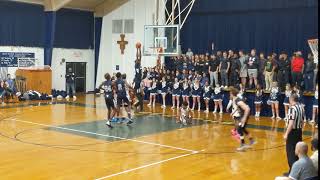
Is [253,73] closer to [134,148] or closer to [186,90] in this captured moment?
[186,90]

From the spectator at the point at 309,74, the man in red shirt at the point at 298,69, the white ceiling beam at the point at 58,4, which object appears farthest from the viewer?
the white ceiling beam at the point at 58,4

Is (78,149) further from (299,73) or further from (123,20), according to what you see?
(123,20)

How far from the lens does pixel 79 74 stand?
29.3m

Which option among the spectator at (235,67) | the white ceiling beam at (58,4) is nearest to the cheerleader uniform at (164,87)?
the spectator at (235,67)

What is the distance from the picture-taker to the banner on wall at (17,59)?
24.4 meters

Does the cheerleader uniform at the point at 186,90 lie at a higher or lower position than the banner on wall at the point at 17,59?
lower

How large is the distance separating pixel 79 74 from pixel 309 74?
16.3m

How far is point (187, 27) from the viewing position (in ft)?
83.0

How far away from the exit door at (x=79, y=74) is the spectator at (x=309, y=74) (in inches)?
632

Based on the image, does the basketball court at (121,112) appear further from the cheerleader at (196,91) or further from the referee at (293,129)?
the cheerleader at (196,91)

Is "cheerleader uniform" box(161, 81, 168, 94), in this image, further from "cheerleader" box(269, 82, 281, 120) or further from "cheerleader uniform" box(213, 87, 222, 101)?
"cheerleader" box(269, 82, 281, 120)

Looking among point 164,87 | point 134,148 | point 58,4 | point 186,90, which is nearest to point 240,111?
point 134,148

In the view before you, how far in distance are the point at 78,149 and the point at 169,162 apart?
9.35 feet

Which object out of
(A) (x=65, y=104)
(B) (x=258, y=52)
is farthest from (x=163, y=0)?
(A) (x=65, y=104)
